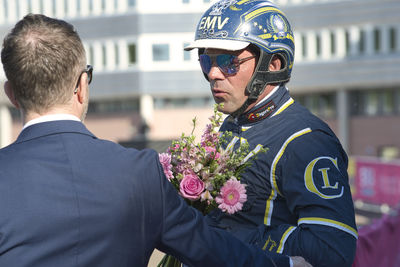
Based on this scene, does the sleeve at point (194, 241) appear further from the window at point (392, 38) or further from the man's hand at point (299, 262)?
the window at point (392, 38)

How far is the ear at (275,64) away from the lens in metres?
3.74

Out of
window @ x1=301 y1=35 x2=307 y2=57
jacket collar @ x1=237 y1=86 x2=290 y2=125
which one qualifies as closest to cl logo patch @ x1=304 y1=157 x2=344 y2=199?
jacket collar @ x1=237 y1=86 x2=290 y2=125

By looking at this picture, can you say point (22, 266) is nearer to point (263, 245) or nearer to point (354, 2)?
point (263, 245)

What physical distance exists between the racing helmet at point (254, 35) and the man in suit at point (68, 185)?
1.17m

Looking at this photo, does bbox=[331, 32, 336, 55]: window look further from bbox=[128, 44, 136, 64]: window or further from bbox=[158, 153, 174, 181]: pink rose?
bbox=[158, 153, 174, 181]: pink rose

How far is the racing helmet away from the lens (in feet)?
11.9

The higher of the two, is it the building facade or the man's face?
the man's face

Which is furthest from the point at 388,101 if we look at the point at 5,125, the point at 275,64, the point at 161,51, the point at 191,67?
A: the point at 275,64

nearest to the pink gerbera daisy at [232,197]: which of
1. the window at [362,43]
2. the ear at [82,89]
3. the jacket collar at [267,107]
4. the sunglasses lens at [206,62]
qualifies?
the jacket collar at [267,107]

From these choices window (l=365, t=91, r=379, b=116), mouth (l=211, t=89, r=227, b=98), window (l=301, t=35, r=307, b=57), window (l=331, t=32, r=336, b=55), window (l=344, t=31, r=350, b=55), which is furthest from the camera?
window (l=301, t=35, r=307, b=57)

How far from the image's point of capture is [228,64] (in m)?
3.68

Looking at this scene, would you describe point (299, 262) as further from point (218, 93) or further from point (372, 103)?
point (372, 103)

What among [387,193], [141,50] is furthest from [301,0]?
[387,193]

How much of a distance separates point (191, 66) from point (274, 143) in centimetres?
4068
